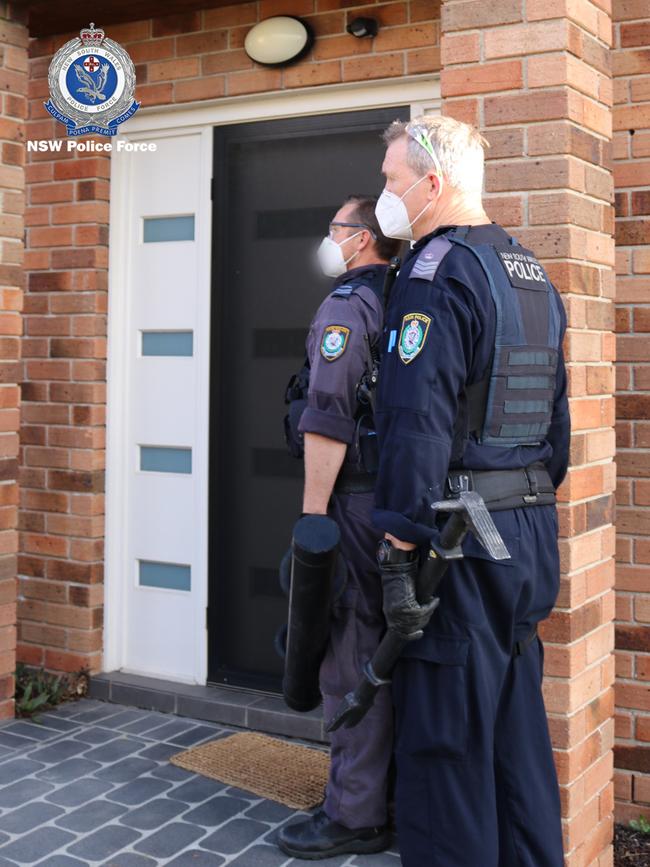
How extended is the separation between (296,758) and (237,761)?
24cm

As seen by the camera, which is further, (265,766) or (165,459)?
(165,459)

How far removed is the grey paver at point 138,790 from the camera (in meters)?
3.88

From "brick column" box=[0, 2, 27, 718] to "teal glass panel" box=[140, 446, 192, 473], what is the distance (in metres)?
0.70

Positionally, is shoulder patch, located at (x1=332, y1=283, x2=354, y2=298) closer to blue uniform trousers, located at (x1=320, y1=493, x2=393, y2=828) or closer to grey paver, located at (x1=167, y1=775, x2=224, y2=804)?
blue uniform trousers, located at (x1=320, y1=493, x2=393, y2=828)

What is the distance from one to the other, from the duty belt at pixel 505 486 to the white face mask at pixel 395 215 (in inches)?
28.9

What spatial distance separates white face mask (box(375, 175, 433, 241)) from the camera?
9.32 ft

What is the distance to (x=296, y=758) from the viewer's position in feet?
14.1

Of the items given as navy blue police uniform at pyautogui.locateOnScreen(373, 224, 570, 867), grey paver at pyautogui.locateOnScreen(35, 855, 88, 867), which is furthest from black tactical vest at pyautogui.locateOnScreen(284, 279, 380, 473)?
grey paver at pyautogui.locateOnScreen(35, 855, 88, 867)

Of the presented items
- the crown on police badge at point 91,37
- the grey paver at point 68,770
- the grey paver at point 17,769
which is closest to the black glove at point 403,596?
the grey paver at point 68,770

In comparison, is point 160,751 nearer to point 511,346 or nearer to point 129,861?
point 129,861

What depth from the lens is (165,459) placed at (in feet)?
16.8

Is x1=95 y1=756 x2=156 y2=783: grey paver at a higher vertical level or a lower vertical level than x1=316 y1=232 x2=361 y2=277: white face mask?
lower

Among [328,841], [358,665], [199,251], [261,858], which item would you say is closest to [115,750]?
[261,858]

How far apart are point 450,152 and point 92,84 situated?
9.69 ft
